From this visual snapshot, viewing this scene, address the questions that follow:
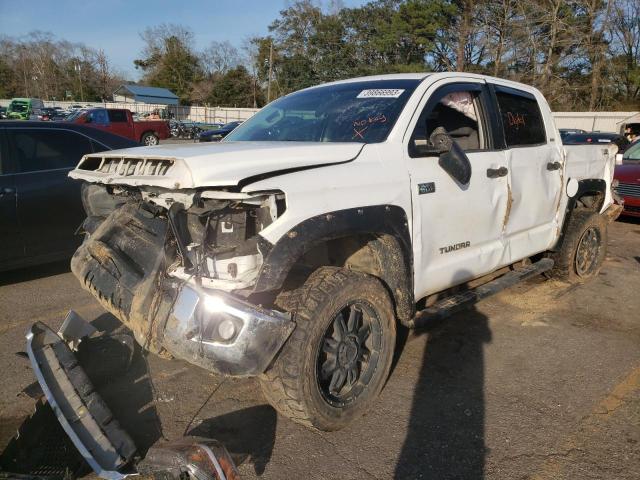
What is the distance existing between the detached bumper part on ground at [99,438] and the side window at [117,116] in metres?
22.3

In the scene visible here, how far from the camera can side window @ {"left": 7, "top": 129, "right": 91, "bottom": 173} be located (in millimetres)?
5055

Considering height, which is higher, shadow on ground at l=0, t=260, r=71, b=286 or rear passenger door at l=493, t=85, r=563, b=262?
rear passenger door at l=493, t=85, r=563, b=262

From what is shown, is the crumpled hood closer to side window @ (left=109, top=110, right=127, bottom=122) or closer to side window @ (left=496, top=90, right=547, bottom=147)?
side window @ (left=496, top=90, right=547, bottom=147)

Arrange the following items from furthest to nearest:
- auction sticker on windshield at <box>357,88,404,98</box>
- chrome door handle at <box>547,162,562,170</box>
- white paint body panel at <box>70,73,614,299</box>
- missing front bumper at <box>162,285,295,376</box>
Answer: chrome door handle at <box>547,162,562,170</box> < auction sticker on windshield at <box>357,88,404,98</box> < white paint body panel at <box>70,73,614,299</box> < missing front bumper at <box>162,285,295,376</box>

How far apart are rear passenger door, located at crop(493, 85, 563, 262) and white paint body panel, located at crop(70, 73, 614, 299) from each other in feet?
0.03

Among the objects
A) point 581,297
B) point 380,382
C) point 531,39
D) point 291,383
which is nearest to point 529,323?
point 581,297

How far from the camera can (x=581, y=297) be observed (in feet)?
17.1

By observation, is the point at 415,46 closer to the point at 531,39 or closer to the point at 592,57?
the point at 531,39

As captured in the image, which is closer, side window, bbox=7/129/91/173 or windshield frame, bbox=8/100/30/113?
side window, bbox=7/129/91/173

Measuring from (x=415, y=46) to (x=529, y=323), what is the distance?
45.4 meters

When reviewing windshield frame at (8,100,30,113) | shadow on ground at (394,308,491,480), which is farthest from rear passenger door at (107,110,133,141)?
windshield frame at (8,100,30,113)

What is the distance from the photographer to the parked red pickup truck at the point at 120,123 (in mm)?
22406

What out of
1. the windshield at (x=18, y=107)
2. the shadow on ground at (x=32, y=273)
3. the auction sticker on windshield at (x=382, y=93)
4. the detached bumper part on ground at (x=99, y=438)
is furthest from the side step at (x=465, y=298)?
the windshield at (x=18, y=107)

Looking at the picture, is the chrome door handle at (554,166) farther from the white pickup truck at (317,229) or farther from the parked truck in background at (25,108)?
the parked truck in background at (25,108)
